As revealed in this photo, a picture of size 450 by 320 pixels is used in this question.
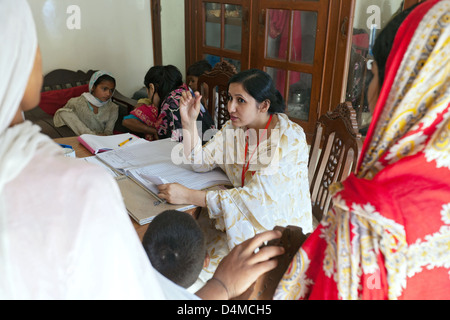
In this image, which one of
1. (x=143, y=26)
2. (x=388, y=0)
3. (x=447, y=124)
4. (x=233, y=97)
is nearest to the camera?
(x=447, y=124)

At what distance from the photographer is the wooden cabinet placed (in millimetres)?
2861

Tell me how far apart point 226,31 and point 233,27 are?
95 millimetres

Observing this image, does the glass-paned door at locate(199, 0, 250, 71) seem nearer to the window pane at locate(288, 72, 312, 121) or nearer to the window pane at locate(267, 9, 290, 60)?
the window pane at locate(267, 9, 290, 60)

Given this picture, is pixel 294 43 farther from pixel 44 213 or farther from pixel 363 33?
pixel 44 213

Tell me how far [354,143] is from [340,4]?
175 centimetres

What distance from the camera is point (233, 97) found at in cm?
168

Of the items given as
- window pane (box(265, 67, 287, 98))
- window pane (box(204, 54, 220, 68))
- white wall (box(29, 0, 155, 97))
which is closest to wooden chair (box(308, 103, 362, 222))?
window pane (box(265, 67, 287, 98))

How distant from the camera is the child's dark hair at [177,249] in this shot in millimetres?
823

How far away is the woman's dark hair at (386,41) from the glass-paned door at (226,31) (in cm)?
278

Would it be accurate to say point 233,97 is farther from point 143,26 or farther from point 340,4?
point 143,26

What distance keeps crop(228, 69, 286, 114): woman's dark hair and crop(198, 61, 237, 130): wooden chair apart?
58 cm

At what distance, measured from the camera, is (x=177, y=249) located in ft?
2.70

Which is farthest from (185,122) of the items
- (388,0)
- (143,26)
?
(143,26)

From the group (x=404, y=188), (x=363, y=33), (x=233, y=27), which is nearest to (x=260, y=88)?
(x=404, y=188)
